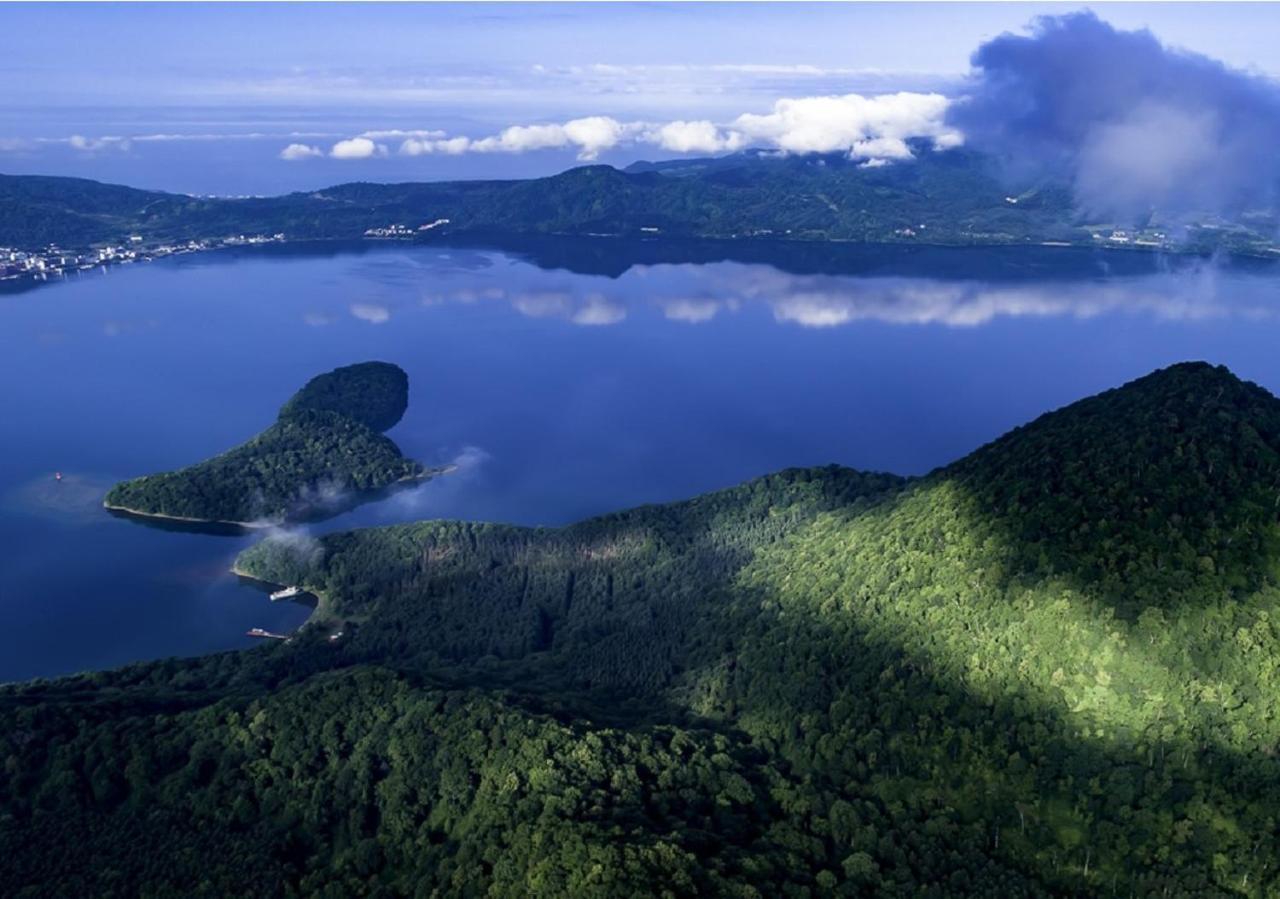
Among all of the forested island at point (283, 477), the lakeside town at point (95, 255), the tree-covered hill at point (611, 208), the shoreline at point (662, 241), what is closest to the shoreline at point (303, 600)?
the forested island at point (283, 477)

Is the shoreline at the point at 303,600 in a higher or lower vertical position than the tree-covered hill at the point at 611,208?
lower

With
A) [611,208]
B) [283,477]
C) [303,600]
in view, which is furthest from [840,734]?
[611,208]

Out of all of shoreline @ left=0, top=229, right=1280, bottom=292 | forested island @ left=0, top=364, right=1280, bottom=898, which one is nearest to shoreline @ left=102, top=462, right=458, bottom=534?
forested island @ left=0, top=364, right=1280, bottom=898

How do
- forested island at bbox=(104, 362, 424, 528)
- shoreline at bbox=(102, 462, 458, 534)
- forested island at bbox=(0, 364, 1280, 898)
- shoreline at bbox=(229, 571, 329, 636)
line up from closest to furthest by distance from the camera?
forested island at bbox=(0, 364, 1280, 898) → shoreline at bbox=(229, 571, 329, 636) → shoreline at bbox=(102, 462, 458, 534) → forested island at bbox=(104, 362, 424, 528)

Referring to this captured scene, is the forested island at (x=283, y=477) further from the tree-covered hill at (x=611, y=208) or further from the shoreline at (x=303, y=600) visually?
the tree-covered hill at (x=611, y=208)

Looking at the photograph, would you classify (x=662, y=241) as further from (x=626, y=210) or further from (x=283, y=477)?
(x=283, y=477)

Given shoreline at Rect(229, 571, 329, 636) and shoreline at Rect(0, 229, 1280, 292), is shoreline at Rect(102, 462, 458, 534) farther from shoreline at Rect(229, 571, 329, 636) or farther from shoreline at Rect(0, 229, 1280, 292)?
shoreline at Rect(0, 229, 1280, 292)
